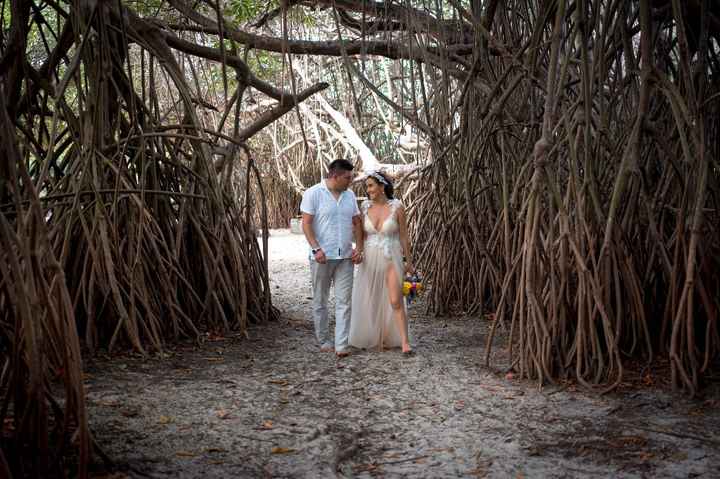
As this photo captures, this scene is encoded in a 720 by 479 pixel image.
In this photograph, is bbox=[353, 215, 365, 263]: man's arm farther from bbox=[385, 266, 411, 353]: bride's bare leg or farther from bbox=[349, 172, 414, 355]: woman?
bbox=[385, 266, 411, 353]: bride's bare leg

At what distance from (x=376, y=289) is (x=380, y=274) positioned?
0.34ft

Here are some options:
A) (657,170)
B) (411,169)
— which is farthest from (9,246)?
(411,169)

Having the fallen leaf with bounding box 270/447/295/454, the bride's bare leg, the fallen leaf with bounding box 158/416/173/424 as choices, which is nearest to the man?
the bride's bare leg

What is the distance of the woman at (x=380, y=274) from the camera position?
16.5ft

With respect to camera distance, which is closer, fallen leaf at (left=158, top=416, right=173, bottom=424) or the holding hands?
fallen leaf at (left=158, top=416, right=173, bottom=424)

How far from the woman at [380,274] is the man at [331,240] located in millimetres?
109

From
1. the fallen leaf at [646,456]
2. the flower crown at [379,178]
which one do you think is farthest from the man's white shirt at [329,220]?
the fallen leaf at [646,456]

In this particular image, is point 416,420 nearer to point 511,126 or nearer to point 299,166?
point 511,126

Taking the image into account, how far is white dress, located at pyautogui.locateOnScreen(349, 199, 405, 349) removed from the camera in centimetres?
505

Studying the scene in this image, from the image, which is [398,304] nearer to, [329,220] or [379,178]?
[329,220]

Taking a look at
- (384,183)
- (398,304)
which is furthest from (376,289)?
(384,183)

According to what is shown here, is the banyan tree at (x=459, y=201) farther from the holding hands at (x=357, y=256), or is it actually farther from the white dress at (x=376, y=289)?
the holding hands at (x=357, y=256)

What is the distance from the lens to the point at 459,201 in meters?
6.34

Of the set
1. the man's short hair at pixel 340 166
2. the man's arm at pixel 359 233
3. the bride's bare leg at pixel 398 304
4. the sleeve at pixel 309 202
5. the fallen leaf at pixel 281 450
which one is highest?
the man's short hair at pixel 340 166
